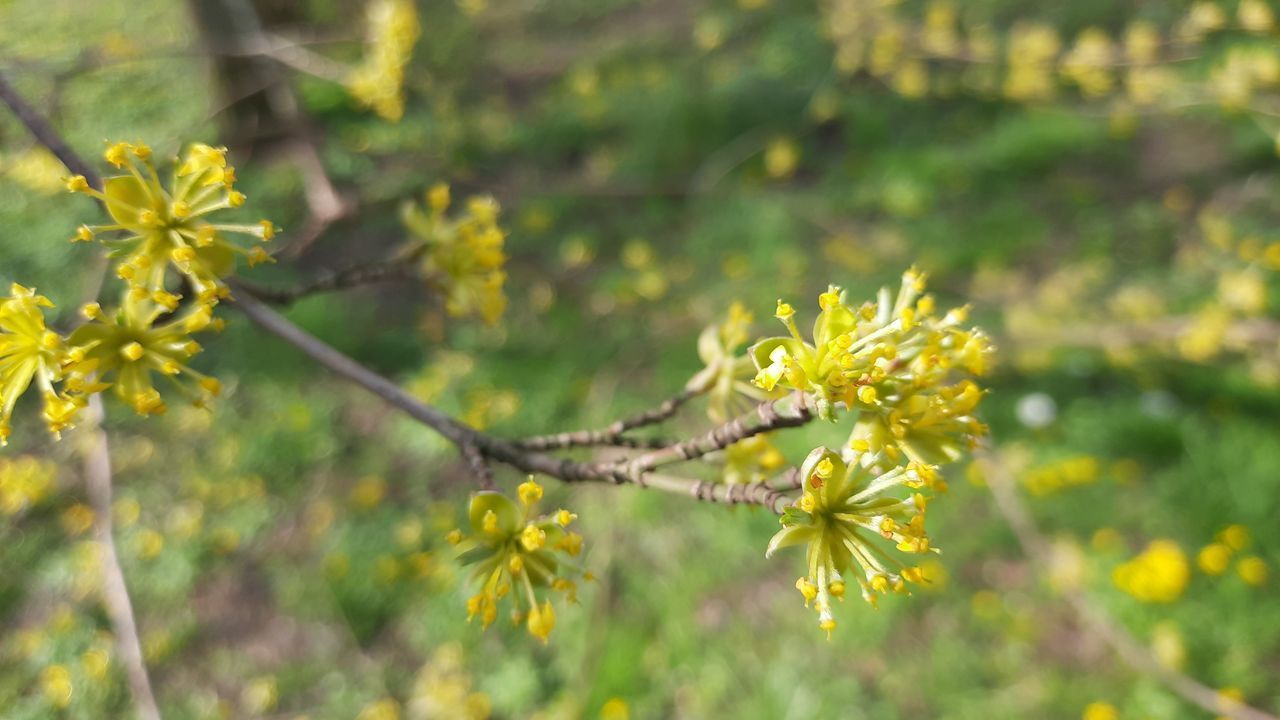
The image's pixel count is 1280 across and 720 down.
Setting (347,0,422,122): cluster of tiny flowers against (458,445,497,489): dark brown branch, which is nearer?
(458,445,497,489): dark brown branch

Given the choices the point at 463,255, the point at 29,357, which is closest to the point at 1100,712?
the point at 463,255

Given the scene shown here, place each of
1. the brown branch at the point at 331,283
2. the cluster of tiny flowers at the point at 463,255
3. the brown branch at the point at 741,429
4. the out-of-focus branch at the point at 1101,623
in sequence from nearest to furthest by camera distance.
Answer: the brown branch at the point at 741,429 < the brown branch at the point at 331,283 < the cluster of tiny flowers at the point at 463,255 < the out-of-focus branch at the point at 1101,623

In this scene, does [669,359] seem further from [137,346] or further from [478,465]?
[137,346]

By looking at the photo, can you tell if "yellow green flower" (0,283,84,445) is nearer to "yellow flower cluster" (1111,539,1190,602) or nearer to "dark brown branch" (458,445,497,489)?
"dark brown branch" (458,445,497,489)

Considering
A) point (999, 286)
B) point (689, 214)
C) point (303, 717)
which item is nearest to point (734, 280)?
point (689, 214)

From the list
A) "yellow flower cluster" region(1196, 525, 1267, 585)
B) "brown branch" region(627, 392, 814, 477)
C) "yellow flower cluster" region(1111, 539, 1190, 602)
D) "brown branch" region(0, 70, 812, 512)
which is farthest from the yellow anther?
"yellow flower cluster" region(1196, 525, 1267, 585)

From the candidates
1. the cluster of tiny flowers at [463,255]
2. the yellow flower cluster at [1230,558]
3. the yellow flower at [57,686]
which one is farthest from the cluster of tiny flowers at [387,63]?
the yellow flower cluster at [1230,558]

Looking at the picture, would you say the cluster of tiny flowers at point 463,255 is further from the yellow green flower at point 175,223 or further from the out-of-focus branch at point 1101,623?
the out-of-focus branch at point 1101,623
